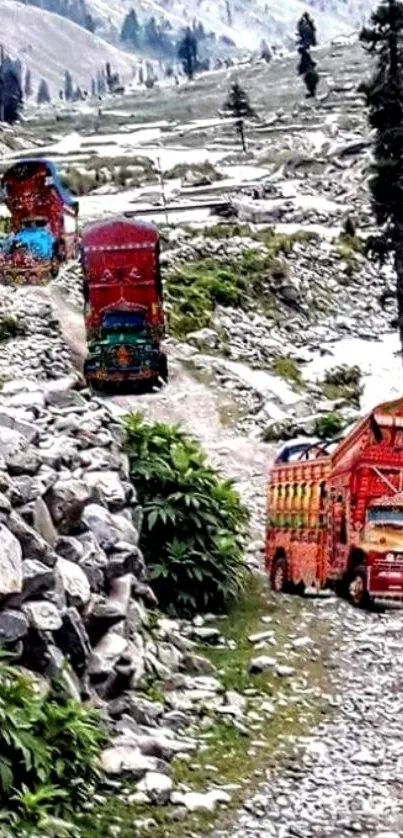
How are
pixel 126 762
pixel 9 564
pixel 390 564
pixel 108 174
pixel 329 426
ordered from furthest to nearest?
1. pixel 108 174
2. pixel 329 426
3. pixel 390 564
4. pixel 9 564
5. pixel 126 762

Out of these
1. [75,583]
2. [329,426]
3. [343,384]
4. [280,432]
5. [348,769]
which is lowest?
[348,769]

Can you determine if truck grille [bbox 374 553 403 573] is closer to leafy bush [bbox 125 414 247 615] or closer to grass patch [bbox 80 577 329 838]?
grass patch [bbox 80 577 329 838]

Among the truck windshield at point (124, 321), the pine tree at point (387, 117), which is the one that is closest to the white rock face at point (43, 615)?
the truck windshield at point (124, 321)

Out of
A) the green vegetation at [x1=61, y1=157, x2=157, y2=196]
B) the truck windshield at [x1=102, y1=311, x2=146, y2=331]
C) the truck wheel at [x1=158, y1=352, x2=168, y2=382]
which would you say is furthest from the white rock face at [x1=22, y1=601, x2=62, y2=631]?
the green vegetation at [x1=61, y1=157, x2=157, y2=196]

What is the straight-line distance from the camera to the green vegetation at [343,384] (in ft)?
117

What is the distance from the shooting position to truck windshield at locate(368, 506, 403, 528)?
1783cm

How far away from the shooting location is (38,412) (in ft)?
60.5

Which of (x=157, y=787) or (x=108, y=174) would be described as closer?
(x=157, y=787)

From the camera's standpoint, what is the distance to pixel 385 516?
58.6 ft

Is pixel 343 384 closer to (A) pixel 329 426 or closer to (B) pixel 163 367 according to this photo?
(B) pixel 163 367

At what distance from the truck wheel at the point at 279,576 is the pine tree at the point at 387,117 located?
1741cm


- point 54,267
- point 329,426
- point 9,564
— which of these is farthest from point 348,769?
point 54,267

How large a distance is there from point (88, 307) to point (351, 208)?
33.7m

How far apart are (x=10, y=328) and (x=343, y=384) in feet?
33.5
